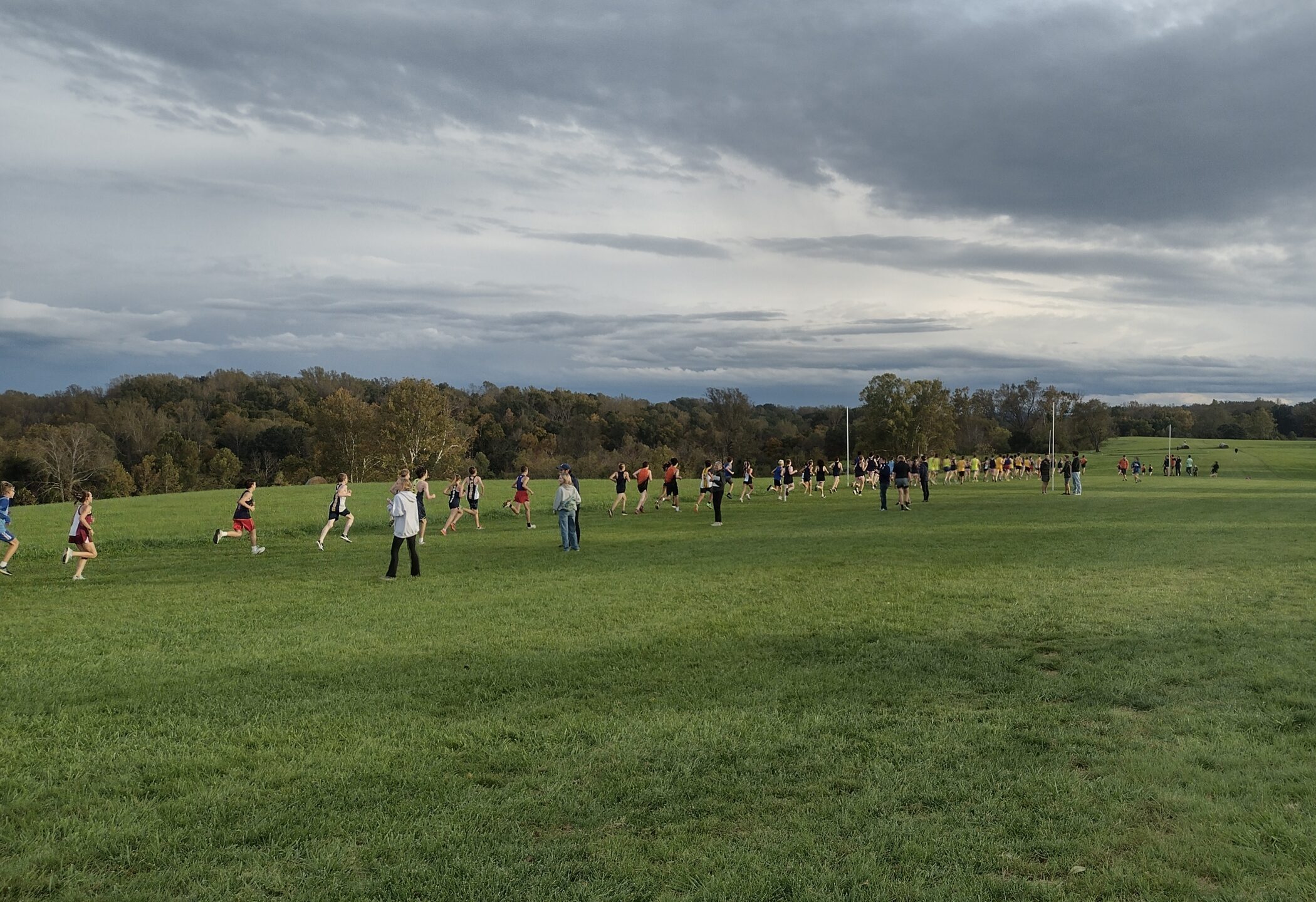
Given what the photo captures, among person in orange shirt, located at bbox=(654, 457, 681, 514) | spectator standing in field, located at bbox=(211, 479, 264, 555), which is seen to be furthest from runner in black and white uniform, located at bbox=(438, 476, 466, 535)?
person in orange shirt, located at bbox=(654, 457, 681, 514)

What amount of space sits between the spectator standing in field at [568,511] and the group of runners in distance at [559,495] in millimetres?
20

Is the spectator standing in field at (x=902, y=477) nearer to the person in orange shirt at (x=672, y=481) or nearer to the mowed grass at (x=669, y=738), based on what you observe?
the person in orange shirt at (x=672, y=481)

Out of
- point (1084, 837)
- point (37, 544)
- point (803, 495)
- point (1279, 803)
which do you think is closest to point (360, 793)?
point (1084, 837)

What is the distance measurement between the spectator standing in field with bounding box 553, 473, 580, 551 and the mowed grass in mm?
4595

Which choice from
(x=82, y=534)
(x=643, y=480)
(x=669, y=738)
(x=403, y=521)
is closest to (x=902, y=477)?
(x=643, y=480)

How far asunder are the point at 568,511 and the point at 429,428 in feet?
191

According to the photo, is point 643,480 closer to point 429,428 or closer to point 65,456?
point 429,428

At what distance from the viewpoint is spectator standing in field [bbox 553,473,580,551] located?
19656 mm

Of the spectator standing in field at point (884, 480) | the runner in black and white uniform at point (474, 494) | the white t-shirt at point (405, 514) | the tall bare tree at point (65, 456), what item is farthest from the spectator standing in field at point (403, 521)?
the tall bare tree at point (65, 456)

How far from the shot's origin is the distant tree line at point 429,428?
75312 millimetres

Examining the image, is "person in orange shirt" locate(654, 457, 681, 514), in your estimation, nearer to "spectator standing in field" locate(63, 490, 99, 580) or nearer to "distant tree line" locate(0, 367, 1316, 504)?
"spectator standing in field" locate(63, 490, 99, 580)

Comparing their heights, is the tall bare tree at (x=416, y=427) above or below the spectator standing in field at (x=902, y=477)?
above

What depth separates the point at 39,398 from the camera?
3632 inches

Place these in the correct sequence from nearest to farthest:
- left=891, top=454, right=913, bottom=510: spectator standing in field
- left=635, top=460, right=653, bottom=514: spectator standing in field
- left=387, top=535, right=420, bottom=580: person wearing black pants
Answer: left=387, top=535, right=420, bottom=580: person wearing black pants, left=635, top=460, right=653, bottom=514: spectator standing in field, left=891, top=454, right=913, bottom=510: spectator standing in field
